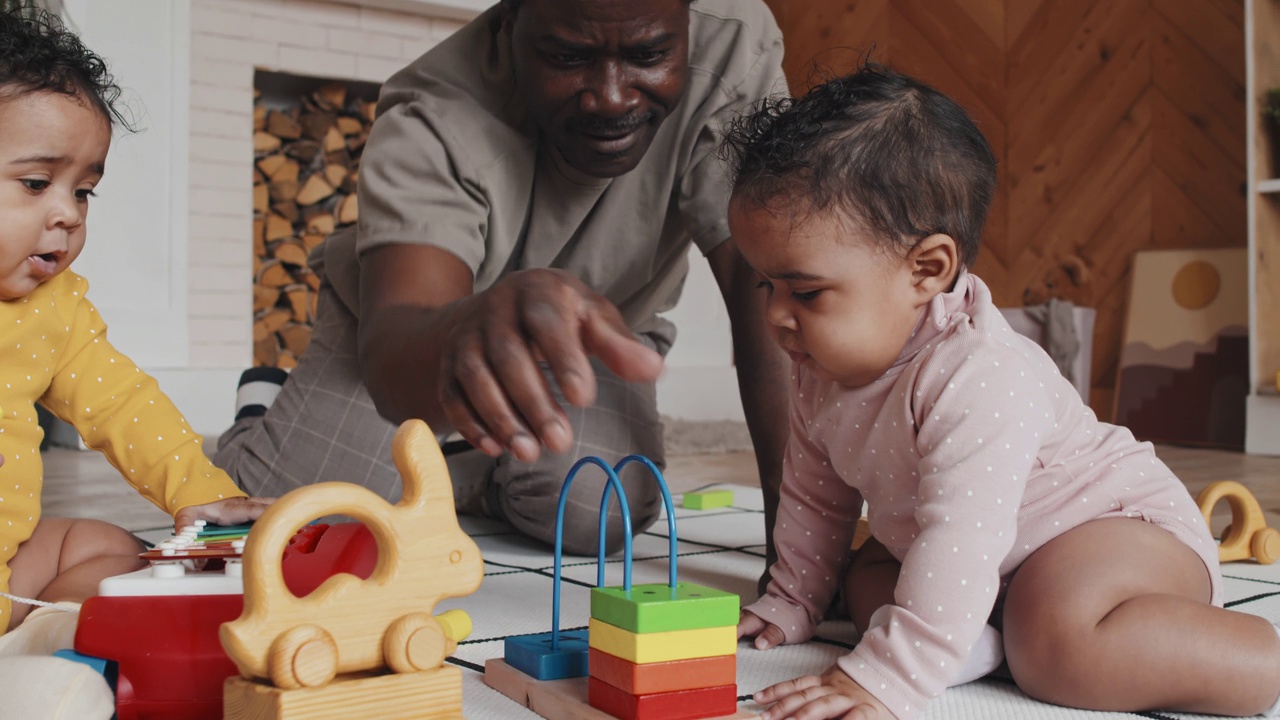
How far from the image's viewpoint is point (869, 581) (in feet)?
3.50

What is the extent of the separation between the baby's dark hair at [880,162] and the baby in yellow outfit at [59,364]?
51cm

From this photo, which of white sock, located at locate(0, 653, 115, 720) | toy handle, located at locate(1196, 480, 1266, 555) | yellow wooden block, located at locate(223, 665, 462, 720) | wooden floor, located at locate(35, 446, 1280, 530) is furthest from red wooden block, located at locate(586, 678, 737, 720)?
wooden floor, located at locate(35, 446, 1280, 530)

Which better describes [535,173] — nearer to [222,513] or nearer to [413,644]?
[222,513]

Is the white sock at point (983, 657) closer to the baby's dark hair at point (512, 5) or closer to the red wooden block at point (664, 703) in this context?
the red wooden block at point (664, 703)

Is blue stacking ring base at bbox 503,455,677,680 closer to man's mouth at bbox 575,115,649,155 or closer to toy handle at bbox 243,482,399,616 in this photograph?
toy handle at bbox 243,482,399,616

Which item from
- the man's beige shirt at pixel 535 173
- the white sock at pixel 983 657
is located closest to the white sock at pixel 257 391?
→ the man's beige shirt at pixel 535 173

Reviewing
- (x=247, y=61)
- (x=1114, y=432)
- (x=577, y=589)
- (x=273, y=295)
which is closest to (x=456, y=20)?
(x=247, y=61)

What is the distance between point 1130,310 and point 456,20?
215cm

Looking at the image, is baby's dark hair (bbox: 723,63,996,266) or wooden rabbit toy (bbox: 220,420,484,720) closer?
wooden rabbit toy (bbox: 220,420,484,720)

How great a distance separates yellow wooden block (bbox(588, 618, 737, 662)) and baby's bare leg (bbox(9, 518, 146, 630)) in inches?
19.6

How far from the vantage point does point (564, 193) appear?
143 centimetres

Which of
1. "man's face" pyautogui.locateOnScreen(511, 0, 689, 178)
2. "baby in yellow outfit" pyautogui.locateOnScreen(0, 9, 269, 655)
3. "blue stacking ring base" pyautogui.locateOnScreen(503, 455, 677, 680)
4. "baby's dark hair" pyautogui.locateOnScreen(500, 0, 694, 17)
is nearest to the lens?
"blue stacking ring base" pyautogui.locateOnScreen(503, 455, 677, 680)

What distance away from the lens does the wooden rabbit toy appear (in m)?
0.65

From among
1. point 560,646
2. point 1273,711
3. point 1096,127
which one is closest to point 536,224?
point 560,646
